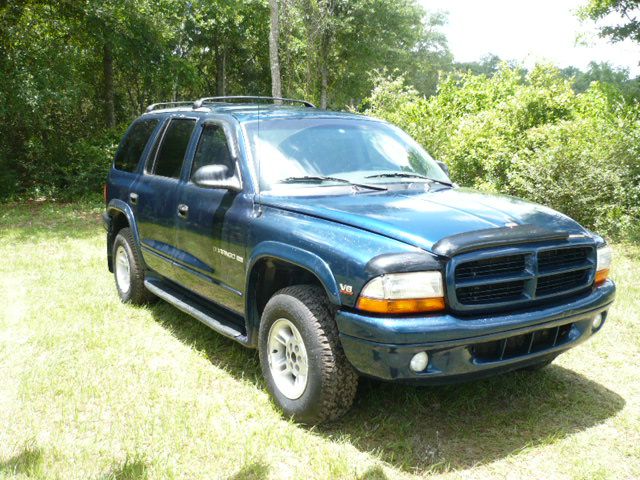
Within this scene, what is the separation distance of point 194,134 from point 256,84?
111 ft

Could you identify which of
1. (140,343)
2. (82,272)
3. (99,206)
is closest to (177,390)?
(140,343)

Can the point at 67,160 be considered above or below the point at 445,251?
below

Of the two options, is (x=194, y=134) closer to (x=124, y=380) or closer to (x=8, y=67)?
(x=124, y=380)

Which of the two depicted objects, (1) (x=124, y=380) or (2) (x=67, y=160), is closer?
(1) (x=124, y=380)

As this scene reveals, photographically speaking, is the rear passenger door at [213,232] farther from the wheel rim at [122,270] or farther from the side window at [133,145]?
the wheel rim at [122,270]

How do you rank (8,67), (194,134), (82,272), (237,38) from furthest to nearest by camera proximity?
(237,38) → (8,67) → (82,272) → (194,134)

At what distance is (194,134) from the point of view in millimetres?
4914

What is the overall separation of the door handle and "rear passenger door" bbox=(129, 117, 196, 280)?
3.4 inches

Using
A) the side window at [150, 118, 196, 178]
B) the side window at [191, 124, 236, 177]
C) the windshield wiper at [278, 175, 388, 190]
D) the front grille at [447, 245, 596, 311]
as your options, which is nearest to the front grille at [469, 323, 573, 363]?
the front grille at [447, 245, 596, 311]

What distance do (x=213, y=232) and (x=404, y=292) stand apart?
1.79m

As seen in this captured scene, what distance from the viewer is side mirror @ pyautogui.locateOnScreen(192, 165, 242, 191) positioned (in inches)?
159

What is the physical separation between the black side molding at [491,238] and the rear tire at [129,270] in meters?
3.63

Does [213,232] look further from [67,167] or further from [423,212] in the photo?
[67,167]

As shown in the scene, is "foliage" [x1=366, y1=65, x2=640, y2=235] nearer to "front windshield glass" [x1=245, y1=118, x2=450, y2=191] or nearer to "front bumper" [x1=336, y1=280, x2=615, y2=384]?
"front windshield glass" [x1=245, y1=118, x2=450, y2=191]
